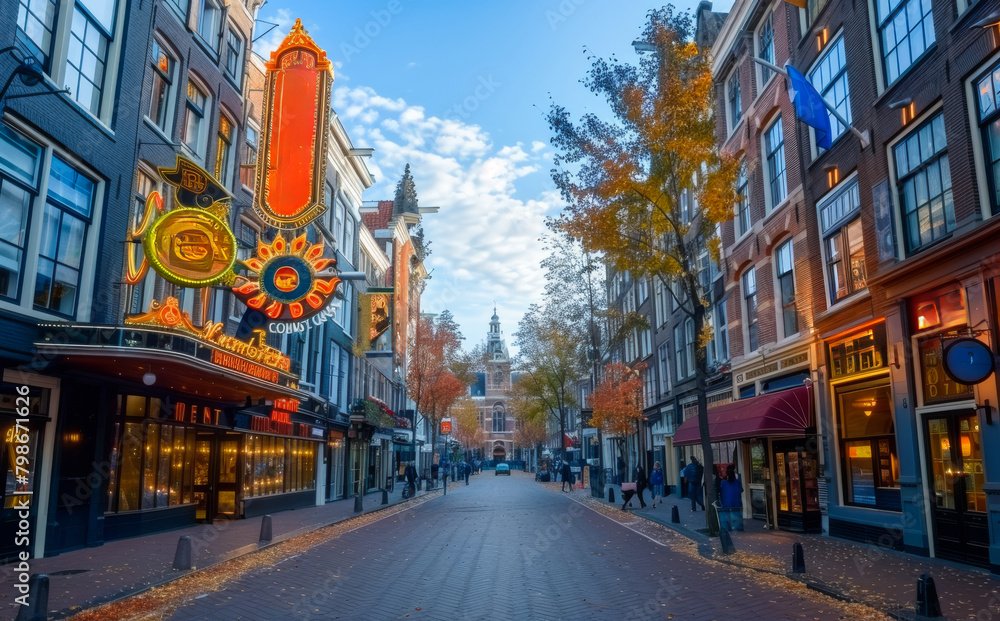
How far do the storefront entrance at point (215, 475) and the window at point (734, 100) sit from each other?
1886 centimetres

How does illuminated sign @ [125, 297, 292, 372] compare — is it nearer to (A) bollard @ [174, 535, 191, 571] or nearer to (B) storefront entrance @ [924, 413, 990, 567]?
(A) bollard @ [174, 535, 191, 571]

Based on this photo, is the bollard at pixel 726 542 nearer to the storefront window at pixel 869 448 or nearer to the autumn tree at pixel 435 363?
the storefront window at pixel 869 448

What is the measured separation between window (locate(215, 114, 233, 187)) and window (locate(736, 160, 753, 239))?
15594 millimetres

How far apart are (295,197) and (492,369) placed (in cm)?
10856

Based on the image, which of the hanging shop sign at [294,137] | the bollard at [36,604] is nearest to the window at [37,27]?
the hanging shop sign at [294,137]

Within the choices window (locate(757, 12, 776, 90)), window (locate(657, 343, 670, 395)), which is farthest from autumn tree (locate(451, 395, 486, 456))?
window (locate(757, 12, 776, 90))

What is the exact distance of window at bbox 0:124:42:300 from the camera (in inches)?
500

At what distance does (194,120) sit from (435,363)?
107 feet

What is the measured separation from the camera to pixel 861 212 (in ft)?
50.7

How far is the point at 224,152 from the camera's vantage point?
22531 millimetres

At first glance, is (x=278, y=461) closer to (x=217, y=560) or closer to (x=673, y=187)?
(x=217, y=560)

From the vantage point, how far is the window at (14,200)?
12.7 meters

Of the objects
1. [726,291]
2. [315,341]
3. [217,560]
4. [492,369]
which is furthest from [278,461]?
[492,369]

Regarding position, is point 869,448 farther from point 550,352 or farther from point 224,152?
point 550,352
